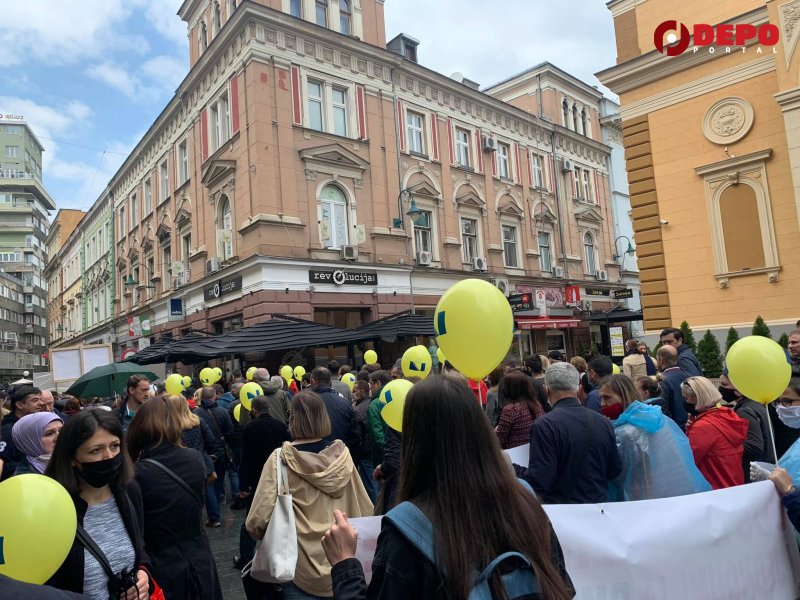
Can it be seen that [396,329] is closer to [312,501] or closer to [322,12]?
[312,501]

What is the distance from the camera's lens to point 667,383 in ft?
19.6

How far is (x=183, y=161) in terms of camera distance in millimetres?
23344

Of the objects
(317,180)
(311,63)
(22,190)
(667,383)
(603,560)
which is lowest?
(603,560)

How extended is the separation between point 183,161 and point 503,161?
14.3 m

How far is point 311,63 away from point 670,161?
38.5ft

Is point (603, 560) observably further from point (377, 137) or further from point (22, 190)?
point (22, 190)

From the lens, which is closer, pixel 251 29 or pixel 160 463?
pixel 160 463

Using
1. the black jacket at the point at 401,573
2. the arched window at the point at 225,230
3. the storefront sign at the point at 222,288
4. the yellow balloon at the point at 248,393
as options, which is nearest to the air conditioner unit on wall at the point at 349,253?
the storefront sign at the point at 222,288

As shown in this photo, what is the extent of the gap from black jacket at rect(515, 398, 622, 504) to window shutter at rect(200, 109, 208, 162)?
19964 millimetres

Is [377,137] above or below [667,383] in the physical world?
above

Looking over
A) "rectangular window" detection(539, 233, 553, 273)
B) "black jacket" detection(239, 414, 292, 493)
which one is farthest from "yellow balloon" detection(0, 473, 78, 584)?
"rectangular window" detection(539, 233, 553, 273)

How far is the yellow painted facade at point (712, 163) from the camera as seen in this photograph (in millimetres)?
12602

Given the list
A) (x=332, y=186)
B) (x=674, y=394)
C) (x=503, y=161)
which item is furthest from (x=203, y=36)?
(x=674, y=394)

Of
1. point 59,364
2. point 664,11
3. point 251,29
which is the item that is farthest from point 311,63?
point 59,364
